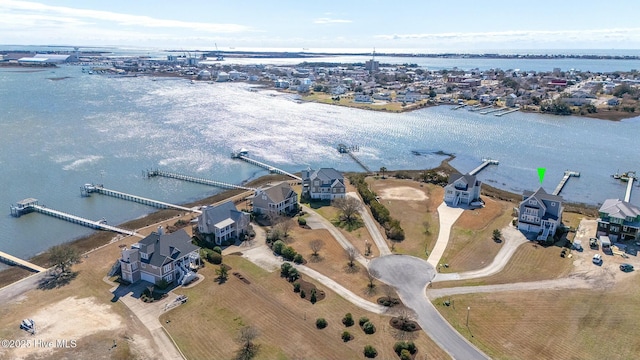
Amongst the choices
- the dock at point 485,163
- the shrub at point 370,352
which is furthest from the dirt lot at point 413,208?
the shrub at point 370,352

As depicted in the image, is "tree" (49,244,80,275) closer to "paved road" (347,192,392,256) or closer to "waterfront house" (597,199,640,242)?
"paved road" (347,192,392,256)

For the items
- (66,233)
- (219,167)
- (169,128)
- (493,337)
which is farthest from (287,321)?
(169,128)

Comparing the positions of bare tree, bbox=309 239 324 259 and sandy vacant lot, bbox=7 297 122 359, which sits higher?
bare tree, bbox=309 239 324 259

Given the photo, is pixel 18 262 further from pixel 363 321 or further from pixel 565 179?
pixel 565 179

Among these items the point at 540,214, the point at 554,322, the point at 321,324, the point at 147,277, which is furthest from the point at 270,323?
the point at 540,214

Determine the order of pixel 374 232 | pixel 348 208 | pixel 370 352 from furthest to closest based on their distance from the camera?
1. pixel 348 208
2. pixel 374 232
3. pixel 370 352

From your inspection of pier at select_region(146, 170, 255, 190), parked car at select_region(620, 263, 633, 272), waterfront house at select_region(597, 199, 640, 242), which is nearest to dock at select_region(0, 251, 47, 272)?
pier at select_region(146, 170, 255, 190)
